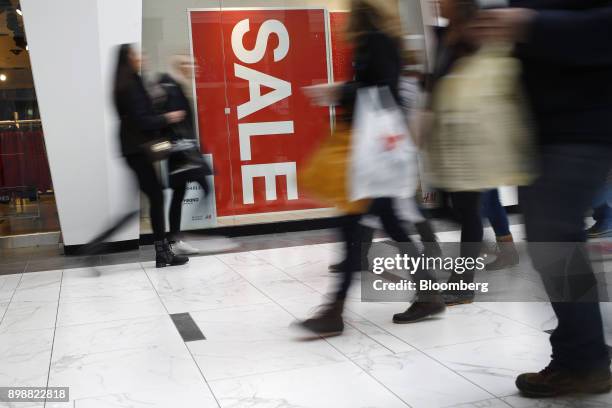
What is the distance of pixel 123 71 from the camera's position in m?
4.63

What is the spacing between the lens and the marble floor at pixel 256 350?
8.01 feet

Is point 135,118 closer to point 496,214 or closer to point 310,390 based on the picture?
point 496,214

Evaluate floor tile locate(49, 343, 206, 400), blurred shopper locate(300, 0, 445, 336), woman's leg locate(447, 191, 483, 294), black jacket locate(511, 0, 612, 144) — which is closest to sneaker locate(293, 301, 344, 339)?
blurred shopper locate(300, 0, 445, 336)

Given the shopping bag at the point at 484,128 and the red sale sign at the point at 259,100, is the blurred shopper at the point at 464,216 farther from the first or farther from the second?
the red sale sign at the point at 259,100

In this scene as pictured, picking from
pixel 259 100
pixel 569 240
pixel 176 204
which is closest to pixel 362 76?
pixel 569 240

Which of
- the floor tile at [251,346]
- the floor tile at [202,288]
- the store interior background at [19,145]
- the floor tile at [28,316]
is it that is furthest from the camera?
the store interior background at [19,145]

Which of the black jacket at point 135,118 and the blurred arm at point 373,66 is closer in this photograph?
the blurred arm at point 373,66

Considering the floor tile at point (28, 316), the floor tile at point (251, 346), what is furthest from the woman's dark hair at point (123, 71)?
the floor tile at point (251, 346)

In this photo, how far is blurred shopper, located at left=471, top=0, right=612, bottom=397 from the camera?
5.43ft

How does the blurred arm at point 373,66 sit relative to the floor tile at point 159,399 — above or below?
above

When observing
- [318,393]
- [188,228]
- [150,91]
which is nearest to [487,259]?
[318,393]

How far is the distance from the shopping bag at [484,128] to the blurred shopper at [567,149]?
0.08 m

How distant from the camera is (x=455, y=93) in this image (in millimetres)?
1878

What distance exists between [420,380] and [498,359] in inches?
16.1
